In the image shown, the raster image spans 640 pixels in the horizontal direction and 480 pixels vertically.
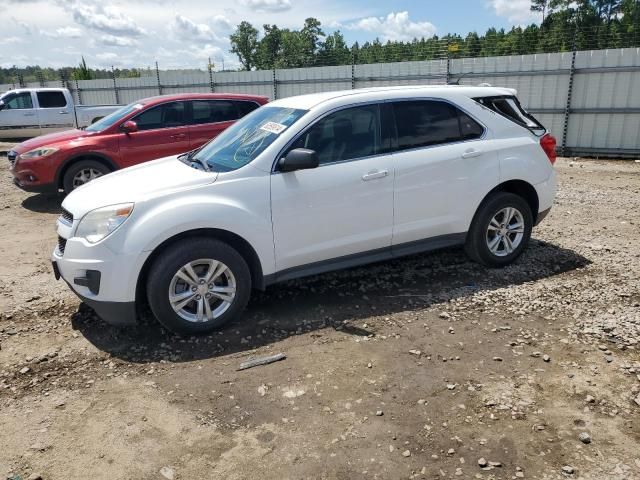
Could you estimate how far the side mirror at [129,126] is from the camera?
8.28 metres

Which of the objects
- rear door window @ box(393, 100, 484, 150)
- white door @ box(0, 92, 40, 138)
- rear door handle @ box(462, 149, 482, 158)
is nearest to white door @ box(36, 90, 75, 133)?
white door @ box(0, 92, 40, 138)

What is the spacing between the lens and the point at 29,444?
2904 mm

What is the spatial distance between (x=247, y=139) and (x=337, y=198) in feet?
3.22

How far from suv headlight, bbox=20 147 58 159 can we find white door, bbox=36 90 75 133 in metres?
7.72

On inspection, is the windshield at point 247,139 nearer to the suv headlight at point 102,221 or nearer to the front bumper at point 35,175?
the suv headlight at point 102,221

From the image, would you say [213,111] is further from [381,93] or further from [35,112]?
[35,112]

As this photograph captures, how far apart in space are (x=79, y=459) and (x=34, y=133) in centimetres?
1527

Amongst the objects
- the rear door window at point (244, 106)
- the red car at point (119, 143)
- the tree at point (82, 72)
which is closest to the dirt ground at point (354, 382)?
the red car at point (119, 143)

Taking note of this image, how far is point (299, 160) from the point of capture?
395 centimetres

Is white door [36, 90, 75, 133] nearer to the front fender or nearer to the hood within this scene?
the hood

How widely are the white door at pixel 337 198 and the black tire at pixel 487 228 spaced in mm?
1054

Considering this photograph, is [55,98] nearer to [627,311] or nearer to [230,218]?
[230,218]

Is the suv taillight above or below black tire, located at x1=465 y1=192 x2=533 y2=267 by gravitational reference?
above

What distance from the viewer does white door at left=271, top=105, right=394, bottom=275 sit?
410 cm
